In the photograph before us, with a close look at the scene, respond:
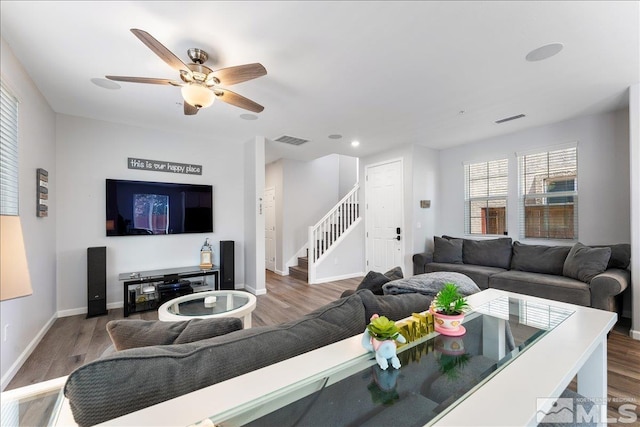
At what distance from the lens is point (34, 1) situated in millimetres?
1790

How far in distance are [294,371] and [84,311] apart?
4.30 metres

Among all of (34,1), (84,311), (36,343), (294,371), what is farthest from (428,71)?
(84,311)

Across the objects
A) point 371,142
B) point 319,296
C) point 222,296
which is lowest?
point 319,296

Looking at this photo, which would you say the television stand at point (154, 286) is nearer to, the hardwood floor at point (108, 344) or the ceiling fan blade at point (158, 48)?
the hardwood floor at point (108, 344)

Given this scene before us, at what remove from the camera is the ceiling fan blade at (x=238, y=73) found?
2.09 m

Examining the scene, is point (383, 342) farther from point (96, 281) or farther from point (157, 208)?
point (157, 208)

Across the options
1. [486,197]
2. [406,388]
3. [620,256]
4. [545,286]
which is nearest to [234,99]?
[406,388]

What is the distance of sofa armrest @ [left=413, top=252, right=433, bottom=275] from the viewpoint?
4.72 meters

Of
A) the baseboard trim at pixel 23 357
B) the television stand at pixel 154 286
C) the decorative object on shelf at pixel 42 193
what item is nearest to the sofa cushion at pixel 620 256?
the television stand at pixel 154 286

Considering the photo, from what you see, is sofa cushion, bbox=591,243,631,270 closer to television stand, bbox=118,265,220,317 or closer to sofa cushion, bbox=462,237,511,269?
sofa cushion, bbox=462,237,511,269

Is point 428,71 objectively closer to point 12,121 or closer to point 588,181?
point 588,181

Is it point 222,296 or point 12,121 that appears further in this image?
point 222,296

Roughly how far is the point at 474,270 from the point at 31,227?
536 cm

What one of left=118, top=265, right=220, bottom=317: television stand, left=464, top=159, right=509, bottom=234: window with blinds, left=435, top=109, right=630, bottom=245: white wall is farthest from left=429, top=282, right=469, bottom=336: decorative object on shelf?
left=464, top=159, right=509, bottom=234: window with blinds
